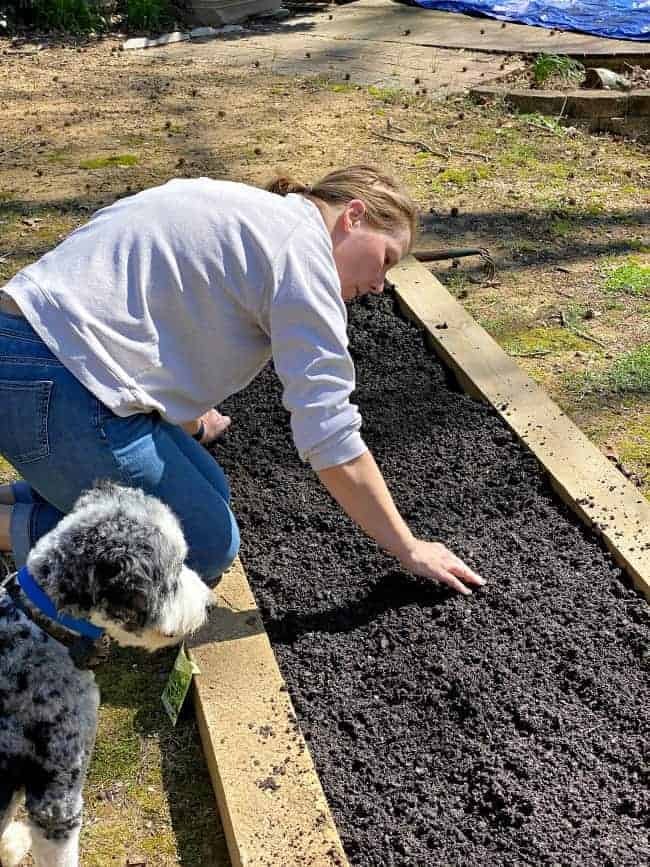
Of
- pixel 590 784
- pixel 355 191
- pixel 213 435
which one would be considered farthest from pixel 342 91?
pixel 590 784

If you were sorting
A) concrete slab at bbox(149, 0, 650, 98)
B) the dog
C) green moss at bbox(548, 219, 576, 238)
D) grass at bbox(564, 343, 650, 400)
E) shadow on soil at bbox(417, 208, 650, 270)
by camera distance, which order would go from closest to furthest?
the dog, grass at bbox(564, 343, 650, 400), shadow on soil at bbox(417, 208, 650, 270), green moss at bbox(548, 219, 576, 238), concrete slab at bbox(149, 0, 650, 98)

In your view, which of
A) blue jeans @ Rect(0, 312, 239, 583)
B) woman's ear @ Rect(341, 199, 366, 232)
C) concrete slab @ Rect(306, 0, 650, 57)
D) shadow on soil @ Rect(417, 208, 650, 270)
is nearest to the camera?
blue jeans @ Rect(0, 312, 239, 583)

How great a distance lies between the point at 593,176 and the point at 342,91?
9.18 ft

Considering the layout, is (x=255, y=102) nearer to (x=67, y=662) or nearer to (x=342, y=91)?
(x=342, y=91)

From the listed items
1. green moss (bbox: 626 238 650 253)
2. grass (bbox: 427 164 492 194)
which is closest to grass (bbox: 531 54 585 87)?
grass (bbox: 427 164 492 194)

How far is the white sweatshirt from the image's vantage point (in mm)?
2465

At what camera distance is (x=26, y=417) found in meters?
2.56

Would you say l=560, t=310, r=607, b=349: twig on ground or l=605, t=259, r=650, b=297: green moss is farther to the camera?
l=605, t=259, r=650, b=297: green moss

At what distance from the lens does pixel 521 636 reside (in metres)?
2.84

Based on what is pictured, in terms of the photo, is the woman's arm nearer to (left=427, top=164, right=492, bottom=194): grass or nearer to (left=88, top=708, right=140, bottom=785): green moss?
(left=88, top=708, right=140, bottom=785): green moss

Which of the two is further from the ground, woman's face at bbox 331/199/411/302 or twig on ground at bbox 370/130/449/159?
woman's face at bbox 331/199/411/302

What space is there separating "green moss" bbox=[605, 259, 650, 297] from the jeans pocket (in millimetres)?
3465

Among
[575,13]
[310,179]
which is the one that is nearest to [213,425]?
[310,179]

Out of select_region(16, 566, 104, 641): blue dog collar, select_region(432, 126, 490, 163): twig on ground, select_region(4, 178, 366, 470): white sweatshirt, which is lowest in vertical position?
select_region(432, 126, 490, 163): twig on ground
